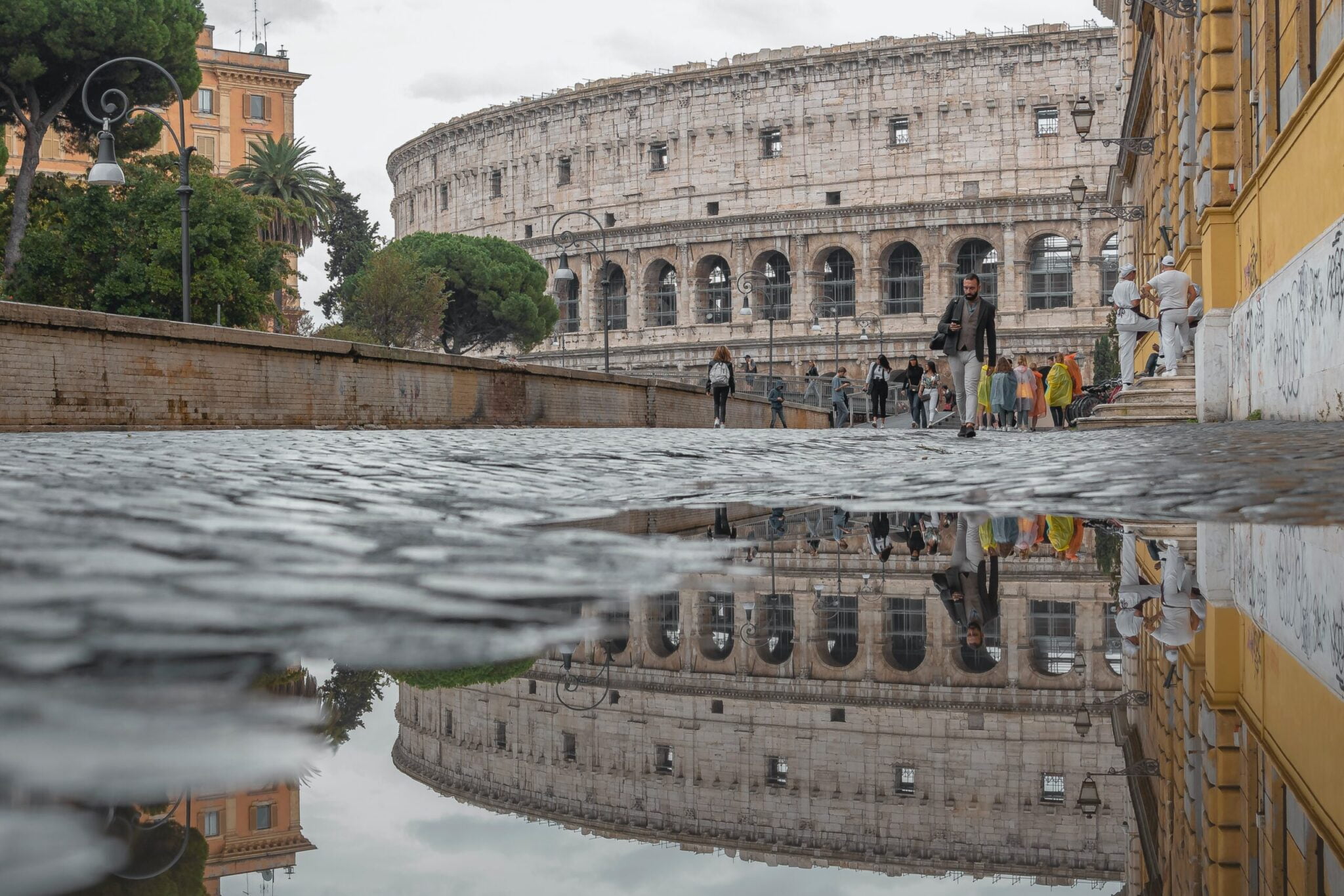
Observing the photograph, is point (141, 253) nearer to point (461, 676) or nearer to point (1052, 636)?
point (1052, 636)

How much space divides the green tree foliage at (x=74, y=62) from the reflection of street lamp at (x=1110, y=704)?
40232 mm

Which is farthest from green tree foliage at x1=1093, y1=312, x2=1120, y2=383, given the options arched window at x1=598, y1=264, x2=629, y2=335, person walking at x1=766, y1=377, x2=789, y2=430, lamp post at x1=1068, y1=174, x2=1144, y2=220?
arched window at x1=598, y1=264, x2=629, y2=335

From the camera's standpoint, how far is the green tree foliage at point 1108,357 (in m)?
39.8

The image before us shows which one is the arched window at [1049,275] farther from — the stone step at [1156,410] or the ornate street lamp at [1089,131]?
the stone step at [1156,410]

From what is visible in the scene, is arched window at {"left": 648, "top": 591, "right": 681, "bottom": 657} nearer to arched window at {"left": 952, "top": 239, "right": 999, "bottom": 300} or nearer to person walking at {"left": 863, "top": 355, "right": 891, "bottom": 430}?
person walking at {"left": 863, "top": 355, "right": 891, "bottom": 430}

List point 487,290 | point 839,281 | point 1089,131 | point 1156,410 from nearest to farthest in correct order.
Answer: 1. point 1156,410
2. point 1089,131
3. point 839,281
4. point 487,290

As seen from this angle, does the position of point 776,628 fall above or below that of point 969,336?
below

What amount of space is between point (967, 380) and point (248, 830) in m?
13.7

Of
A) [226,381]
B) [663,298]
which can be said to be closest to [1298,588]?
[226,381]

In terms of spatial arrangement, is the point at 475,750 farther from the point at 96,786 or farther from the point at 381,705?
the point at 96,786

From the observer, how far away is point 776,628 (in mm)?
2504

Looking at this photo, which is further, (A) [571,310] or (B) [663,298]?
(A) [571,310]

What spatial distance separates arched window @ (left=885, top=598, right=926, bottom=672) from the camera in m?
2.17

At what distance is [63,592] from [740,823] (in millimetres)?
1670
